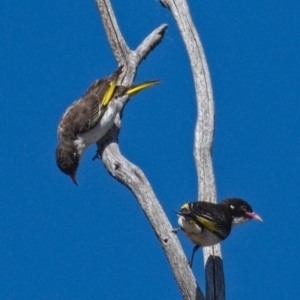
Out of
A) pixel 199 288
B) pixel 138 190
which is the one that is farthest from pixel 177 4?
pixel 199 288

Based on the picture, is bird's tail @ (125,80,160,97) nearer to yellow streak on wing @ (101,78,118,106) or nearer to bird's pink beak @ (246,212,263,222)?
yellow streak on wing @ (101,78,118,106)

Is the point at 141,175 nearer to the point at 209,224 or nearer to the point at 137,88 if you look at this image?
the point at 209,224

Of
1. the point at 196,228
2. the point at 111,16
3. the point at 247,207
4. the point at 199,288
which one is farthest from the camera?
the point at 111,16

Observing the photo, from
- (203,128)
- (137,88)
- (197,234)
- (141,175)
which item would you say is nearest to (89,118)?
(137,88)

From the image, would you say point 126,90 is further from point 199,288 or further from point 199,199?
point 199,288

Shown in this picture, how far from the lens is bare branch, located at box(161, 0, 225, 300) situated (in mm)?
10445

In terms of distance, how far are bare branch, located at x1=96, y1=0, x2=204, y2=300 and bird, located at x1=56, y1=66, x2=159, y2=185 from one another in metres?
0.24

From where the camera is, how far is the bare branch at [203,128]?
34.3 feet

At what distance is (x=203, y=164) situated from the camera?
11.0 meters

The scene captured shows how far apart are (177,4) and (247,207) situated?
98.2 inches

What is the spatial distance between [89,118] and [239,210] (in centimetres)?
258

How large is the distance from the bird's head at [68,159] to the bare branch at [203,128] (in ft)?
7.72

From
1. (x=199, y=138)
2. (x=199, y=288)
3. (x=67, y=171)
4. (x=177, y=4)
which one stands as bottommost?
(x=199, y=288)

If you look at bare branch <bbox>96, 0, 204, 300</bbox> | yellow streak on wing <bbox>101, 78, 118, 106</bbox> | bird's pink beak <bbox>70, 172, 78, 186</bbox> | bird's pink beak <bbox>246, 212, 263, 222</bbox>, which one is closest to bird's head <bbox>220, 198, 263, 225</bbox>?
bird's pink beak <bbox>246, 212, 263, 222</bbox>
